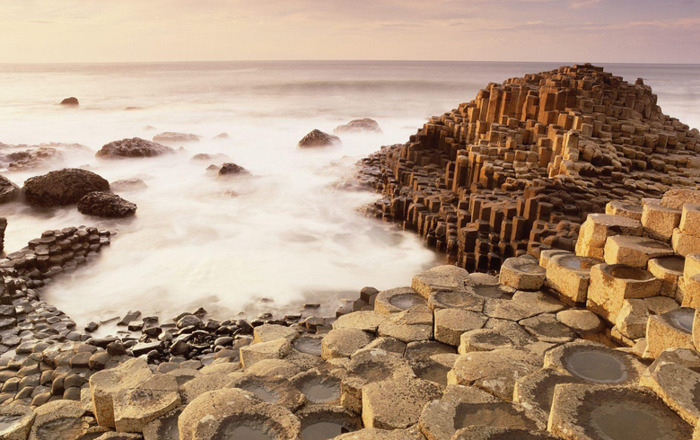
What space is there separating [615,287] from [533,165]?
659 cm

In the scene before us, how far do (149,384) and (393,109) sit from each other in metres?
37.3

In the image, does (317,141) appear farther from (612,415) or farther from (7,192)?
(612,415)

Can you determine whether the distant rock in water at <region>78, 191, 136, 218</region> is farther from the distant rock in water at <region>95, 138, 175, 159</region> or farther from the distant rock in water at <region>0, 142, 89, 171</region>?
the distant rock in water at <region>0, 142, 89, 171</region>

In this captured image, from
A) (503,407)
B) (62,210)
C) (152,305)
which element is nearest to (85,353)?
(152,305)

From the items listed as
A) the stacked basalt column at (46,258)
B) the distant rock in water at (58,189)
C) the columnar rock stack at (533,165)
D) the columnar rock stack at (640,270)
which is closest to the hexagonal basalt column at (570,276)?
the columnar rock stack at (640,270)

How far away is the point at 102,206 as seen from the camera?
36.0 ft

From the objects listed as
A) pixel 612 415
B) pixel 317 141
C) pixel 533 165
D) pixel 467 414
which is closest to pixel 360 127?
pixel 317 141

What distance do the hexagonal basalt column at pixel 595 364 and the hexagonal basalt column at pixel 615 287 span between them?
97 centimetres

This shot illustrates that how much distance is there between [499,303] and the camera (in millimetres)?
5039

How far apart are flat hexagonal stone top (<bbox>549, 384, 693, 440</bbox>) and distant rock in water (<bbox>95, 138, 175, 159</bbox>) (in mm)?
17123

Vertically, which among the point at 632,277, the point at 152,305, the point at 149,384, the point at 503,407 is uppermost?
the point at 632,277

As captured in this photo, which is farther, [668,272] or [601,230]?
[601,230]

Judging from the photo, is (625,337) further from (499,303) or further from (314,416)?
(314,416)

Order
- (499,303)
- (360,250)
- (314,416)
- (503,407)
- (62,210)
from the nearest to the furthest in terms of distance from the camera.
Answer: (503,407)
(314,416)
(499,303)
(360,250)
(62,210)
